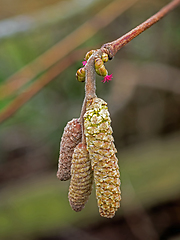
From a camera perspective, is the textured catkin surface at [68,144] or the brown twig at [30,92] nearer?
the textured catkin surface at [68,144]

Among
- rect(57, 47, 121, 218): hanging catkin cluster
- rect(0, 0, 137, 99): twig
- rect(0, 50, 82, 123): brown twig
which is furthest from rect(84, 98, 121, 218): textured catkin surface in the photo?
rect(0, 0, 137, 99): twig

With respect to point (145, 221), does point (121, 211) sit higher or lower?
higher

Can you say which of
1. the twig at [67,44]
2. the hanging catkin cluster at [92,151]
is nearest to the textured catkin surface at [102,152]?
the hanging catkin cluster at [92,151]

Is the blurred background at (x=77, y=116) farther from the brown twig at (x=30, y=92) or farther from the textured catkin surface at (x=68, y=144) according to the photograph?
the textured catkin surface at (x=68, y=144)

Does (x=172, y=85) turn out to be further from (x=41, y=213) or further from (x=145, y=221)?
(x=41, y=213)

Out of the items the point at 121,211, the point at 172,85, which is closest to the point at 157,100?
the point at 172,85

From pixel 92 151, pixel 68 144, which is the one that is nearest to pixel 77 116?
pixel 68 144

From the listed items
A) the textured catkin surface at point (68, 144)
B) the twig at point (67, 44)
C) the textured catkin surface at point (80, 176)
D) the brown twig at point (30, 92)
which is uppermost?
the twig at point (67, 44)

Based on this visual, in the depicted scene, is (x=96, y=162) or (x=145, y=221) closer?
(x=96, y=162)
